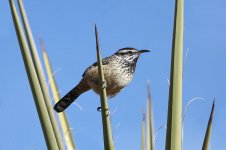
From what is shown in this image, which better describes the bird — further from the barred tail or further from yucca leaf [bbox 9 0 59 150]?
yucca leaf [bbox 9 0 59 150]

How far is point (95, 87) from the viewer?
3.37m

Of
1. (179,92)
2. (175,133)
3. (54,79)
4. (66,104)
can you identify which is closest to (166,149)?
(175,133)

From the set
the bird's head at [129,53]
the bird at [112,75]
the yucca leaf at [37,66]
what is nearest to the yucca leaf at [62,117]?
the bird at [112,75]

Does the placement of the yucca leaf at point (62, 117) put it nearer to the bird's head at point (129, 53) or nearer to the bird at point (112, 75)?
the bird at point (112, 75)

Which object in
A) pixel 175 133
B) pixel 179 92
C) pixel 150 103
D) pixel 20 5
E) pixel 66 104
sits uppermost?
pixel 20 5

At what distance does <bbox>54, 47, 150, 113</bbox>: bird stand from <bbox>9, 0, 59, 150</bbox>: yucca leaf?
1.69 meters

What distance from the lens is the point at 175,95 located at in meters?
1.53

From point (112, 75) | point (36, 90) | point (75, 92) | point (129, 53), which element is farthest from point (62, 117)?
point (129, 53)

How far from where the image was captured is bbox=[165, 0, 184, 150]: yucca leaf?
1.51m

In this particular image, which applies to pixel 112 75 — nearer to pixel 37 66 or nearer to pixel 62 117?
pixel 62 117

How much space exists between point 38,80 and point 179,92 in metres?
0.51

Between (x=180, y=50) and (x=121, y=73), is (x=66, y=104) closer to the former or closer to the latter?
(x=121, y=73)

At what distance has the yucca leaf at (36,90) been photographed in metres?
1.43

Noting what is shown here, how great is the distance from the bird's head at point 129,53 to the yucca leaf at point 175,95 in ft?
6.89
